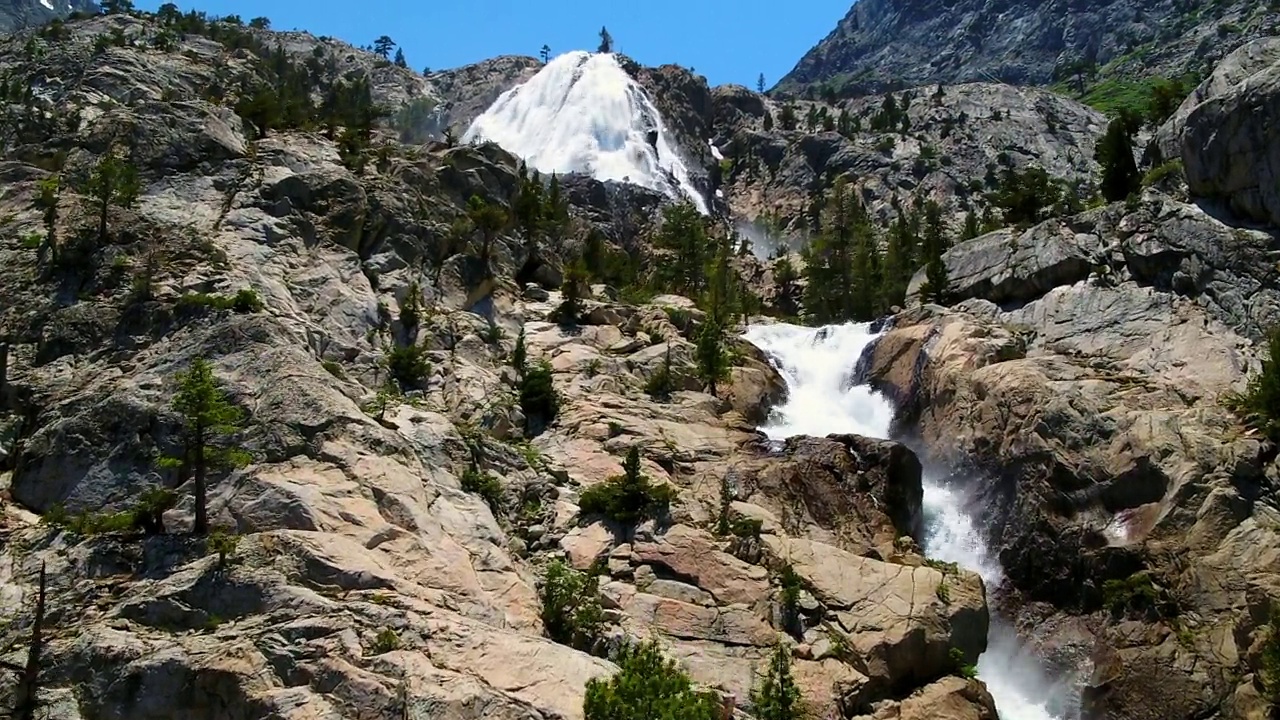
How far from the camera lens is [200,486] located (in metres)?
26.5

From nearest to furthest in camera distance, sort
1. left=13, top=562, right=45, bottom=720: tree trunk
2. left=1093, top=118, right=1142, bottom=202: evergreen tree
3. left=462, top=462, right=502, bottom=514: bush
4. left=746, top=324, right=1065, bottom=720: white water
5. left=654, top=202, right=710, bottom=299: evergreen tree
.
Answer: left=13, top=562, right=45, bottom=720: tree trunk < left=462, top=462, right=502, bottom=514: bush < left=746, top=324, right=1065, bottom=720: white water < left=1093, top=118, right=1142, bottom=202: evergreen tree < left=654, top=202, right=710, bottom=299: evergreen tree

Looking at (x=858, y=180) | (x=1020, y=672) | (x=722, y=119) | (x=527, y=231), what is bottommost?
(x=1020, y=672)

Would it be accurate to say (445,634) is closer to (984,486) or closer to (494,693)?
(494,693)

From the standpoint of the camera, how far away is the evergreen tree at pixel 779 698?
985 inches

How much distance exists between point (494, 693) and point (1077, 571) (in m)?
27.0

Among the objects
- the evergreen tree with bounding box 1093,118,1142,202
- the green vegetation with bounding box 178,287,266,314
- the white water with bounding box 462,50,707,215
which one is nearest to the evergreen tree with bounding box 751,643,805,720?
the green vegetation with bounding box 178,287,266,314

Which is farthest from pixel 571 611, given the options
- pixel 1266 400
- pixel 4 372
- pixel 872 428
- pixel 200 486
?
pixel 872 428

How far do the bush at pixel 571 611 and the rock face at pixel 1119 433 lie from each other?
63.7 feet

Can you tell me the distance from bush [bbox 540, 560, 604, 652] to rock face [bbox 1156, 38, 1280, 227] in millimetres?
41702

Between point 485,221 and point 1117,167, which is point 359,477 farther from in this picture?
point 1117,167

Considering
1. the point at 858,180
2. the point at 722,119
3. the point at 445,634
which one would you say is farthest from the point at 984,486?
the point at 722,119

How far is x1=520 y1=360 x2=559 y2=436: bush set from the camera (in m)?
41.9

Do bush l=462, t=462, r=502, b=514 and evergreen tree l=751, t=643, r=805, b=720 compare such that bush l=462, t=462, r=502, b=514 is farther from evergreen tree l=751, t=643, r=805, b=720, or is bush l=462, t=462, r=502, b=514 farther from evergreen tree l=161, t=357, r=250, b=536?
evergreen tree l=751, t=643, r=805, b=720

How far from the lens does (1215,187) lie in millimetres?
52219
